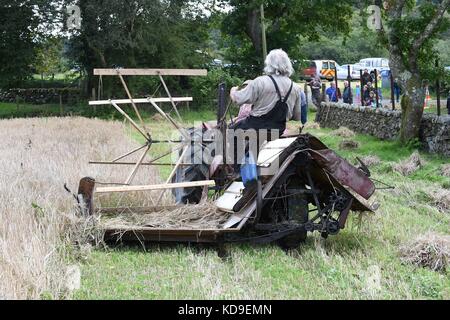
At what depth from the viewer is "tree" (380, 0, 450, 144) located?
13867 millimetres

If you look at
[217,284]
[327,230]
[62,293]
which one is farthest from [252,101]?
[62,293]

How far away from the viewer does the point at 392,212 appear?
815 cm

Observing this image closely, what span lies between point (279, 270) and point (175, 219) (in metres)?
1.51

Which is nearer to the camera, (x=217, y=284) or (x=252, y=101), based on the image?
(x=217, y=284)

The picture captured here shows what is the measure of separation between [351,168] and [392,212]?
7.09ft

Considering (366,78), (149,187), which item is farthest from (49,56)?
(149,187)

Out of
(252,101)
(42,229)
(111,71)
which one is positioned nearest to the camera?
(42,229)

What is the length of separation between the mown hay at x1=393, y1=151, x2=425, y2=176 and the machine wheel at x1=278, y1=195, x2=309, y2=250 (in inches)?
209

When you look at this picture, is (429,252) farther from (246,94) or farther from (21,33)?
(21,33)

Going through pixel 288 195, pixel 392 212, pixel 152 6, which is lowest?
pixel 392 212

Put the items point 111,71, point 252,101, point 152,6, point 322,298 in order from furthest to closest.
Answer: point 152,6, point 111,71, point 252,101, point 322,298

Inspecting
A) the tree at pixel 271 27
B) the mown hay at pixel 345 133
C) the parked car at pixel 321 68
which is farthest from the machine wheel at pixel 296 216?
the parked car at pixel 321 68

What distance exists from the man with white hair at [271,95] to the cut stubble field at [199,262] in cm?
130
